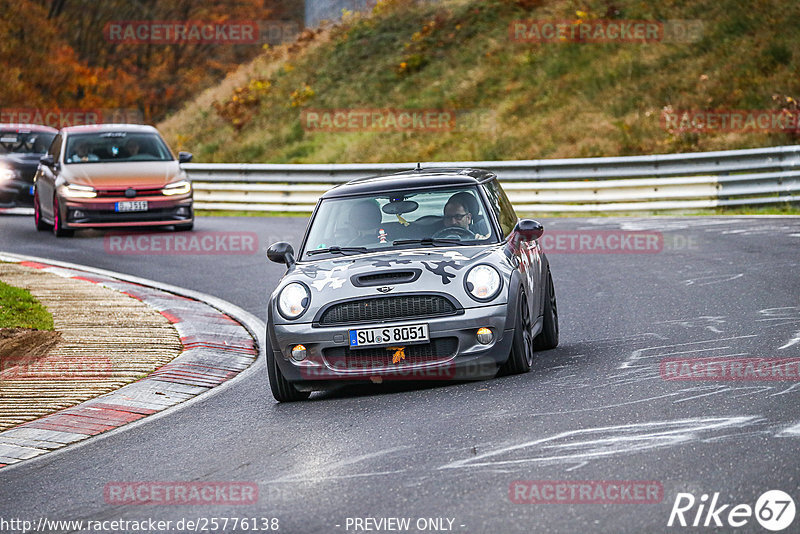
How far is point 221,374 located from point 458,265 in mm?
2454

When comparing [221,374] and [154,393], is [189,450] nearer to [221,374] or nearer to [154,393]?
[154,393]

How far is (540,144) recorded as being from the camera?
97.2 feet

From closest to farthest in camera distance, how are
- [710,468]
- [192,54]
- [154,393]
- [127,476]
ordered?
[710,468] → [127,476] → [154,393] → [192,54]

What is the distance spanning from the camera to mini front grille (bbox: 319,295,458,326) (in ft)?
26.6

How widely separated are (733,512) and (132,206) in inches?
608

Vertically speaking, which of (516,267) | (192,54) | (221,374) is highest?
(192,54)

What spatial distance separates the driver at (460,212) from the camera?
360 inches

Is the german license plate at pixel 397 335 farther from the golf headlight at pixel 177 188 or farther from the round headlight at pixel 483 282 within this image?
the golf headlight at pixel 177 188

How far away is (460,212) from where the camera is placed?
9.20 meters

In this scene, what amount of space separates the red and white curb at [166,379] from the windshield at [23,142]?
432 inches

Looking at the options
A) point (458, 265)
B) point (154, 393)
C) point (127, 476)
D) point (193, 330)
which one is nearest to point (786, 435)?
point (458, 265)

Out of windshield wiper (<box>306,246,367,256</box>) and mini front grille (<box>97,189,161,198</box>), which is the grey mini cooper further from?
mini front grille (<box>97,189,161,198</box>)
